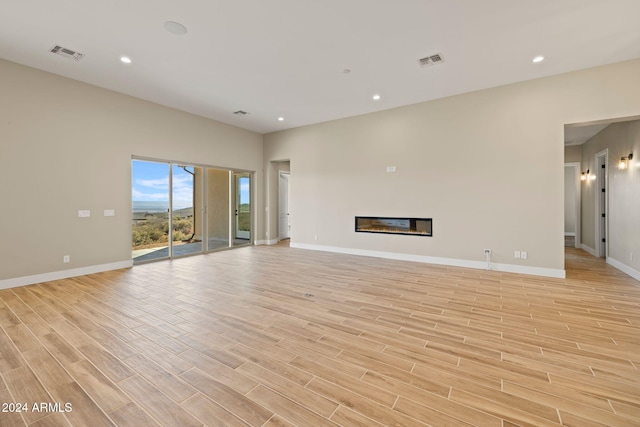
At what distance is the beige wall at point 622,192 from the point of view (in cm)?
441

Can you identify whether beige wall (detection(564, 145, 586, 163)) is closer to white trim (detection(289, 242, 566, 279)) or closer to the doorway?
the doorway

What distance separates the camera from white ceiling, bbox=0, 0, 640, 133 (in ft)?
9.51

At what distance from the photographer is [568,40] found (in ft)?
11.3

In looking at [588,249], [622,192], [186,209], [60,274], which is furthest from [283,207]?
[588,249]

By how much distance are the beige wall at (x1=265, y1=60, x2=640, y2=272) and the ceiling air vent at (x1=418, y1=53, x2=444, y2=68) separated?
61.2 inches

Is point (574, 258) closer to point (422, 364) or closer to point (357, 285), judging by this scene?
point (357, 285)

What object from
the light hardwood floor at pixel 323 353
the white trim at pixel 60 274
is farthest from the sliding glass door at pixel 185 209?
the light hardwood floor at pixel 323 353

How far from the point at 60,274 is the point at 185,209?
248 centimetres

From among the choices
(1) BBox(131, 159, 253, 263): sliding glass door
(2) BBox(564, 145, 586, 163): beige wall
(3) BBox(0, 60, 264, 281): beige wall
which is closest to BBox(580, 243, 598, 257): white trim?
(2) BBox(564, 145, 586, 163): beige wall

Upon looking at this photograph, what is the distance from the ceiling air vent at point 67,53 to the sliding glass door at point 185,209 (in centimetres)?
201

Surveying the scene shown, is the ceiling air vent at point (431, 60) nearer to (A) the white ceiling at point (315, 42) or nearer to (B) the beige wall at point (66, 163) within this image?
(A) the white ceiling at point (315, 42)

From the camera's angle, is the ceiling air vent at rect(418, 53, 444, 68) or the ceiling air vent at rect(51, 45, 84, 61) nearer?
the ceiling air vent at rect(51, 45, 84, 61)

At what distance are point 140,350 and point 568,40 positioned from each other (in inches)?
235

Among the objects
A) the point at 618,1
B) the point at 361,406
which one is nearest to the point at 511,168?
the point at 618,1
